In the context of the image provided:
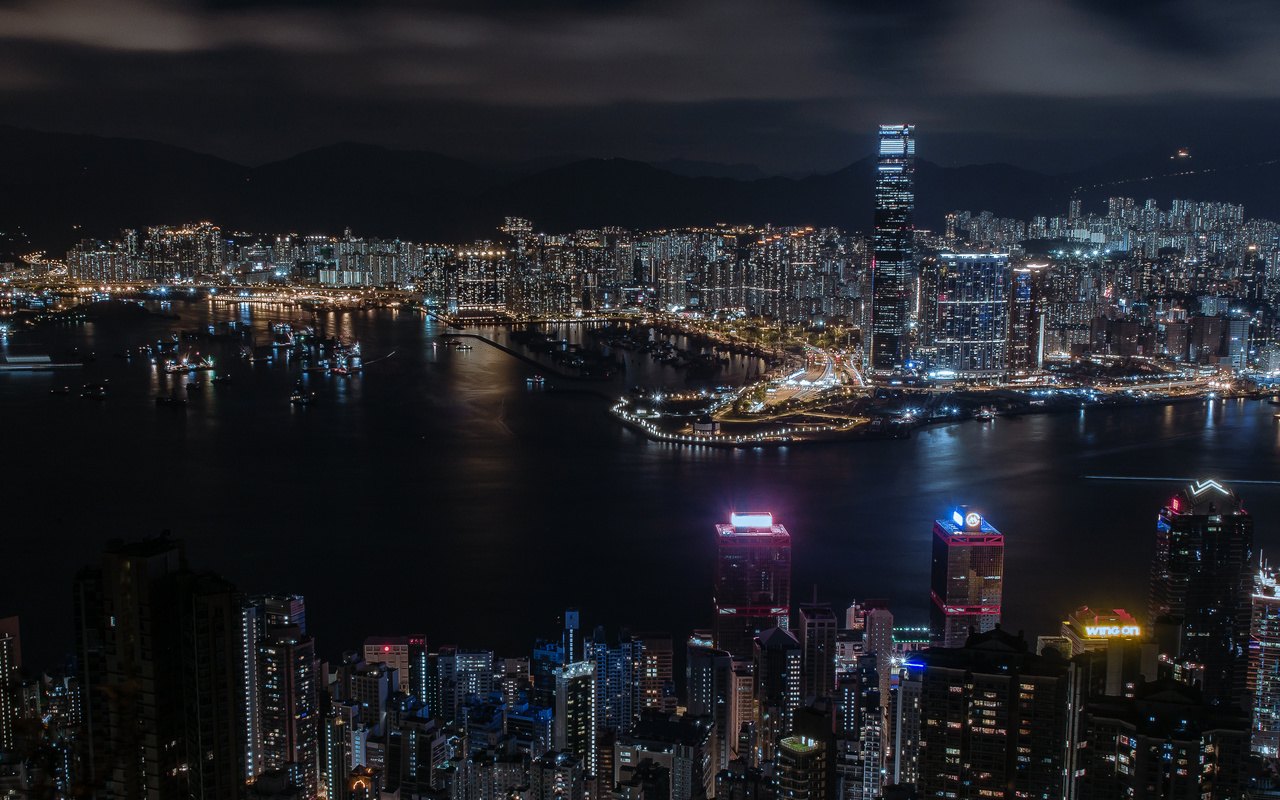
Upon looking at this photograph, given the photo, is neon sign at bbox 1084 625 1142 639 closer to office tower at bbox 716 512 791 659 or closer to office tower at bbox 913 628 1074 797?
office tower at bbox 913 628 1074 797

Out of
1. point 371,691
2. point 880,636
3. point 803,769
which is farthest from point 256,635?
point 880,636

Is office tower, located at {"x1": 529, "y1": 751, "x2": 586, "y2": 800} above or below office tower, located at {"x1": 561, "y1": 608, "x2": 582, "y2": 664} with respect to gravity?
below

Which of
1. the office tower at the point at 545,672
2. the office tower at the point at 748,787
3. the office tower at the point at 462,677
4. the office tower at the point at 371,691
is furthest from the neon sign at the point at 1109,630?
the office tower at the point at 371,691

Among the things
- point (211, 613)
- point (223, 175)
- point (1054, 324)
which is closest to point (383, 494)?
point (211, 613)

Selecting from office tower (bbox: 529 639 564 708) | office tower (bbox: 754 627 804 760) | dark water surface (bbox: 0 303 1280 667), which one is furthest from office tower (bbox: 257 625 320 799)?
office tower (bbox: 754 627 804 760)

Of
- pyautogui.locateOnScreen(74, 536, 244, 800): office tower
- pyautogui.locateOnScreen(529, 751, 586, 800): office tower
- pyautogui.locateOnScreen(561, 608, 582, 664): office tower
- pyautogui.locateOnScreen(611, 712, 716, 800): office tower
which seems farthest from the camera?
pyautogui.locateOnScreen(561, 608, 582, 664): office tower

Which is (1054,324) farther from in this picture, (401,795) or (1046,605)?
(401,795)
